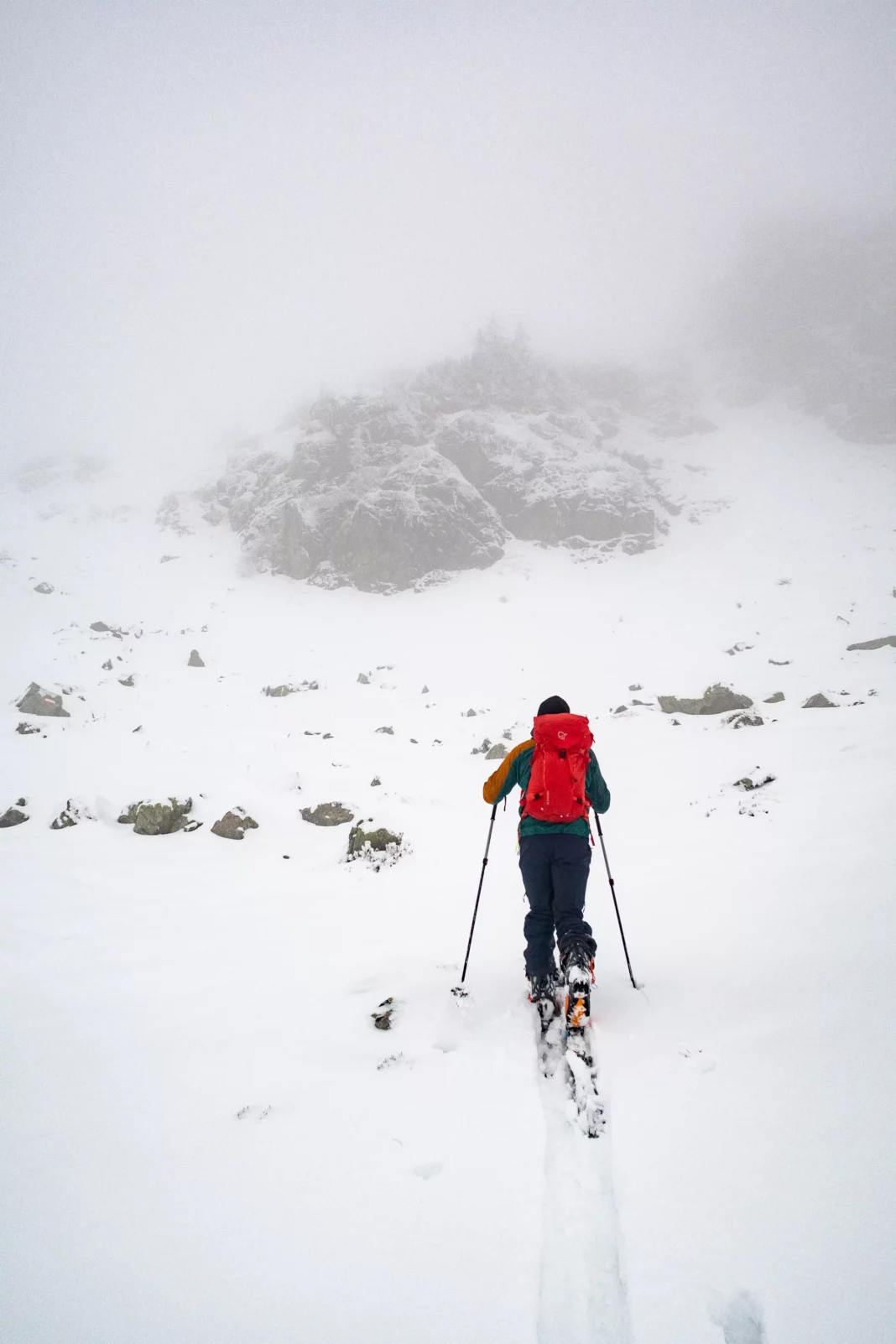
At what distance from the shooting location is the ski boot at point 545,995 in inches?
149

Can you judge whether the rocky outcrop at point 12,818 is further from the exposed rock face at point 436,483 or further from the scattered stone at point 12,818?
the exposed rock face at point 436,483

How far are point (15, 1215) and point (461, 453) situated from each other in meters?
50.4

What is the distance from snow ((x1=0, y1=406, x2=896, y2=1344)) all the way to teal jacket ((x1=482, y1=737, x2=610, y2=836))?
53.2 inches

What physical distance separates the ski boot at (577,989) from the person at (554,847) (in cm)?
14

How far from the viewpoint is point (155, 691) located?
58.6 ft

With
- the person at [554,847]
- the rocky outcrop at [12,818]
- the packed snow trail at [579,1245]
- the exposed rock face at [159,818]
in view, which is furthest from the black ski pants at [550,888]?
the rocky outcrop at [12,818]

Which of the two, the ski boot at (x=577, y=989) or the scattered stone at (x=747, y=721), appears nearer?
the ski boot at (x=577, y=989)

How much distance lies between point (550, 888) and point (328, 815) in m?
5.98

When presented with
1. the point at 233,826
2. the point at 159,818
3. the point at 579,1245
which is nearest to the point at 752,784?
the point at 579,1245

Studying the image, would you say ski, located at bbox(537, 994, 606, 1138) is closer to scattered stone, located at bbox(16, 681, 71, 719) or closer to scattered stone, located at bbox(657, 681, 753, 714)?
scattered stone, located at bbox(657, 681, 753, 714)

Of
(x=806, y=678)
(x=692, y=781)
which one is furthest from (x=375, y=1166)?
(x=806, y=678)

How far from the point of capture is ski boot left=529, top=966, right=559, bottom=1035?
379 centimetres

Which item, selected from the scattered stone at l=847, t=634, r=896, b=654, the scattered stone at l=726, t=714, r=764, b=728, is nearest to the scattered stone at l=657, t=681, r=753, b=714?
the scattered stone at l=726, t=714, r=764, b=728

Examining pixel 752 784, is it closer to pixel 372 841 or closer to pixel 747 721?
pixel 747 721
